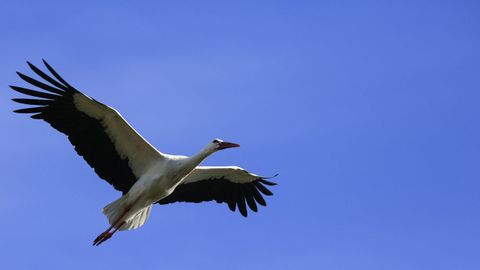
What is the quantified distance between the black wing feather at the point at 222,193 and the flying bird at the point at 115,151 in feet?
2.30

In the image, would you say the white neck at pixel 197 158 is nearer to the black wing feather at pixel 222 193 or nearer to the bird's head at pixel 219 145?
the bird's head at pixel 219 145

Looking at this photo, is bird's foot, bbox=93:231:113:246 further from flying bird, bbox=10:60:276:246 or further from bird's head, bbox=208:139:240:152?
bird's head, bbox=208:139:240:152

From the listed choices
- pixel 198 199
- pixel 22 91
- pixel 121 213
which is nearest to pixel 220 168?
pixel 198 199

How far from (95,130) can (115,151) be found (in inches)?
20.6

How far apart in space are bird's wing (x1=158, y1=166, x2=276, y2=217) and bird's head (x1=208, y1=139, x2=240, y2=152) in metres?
0.97

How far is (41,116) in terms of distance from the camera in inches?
865

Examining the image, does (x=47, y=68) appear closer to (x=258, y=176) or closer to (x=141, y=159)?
(x=141, y=159)

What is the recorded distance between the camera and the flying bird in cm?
2200

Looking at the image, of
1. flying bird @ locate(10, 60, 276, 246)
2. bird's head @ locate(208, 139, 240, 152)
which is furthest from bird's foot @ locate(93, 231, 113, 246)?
bird's head @ locate(208, 139, 240, 152)

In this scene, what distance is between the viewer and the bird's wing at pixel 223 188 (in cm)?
2373

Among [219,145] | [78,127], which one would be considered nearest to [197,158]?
[219,145]

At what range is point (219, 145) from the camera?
890 inches

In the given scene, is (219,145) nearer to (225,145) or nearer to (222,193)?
(225,145)

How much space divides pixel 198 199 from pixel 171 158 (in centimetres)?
177
